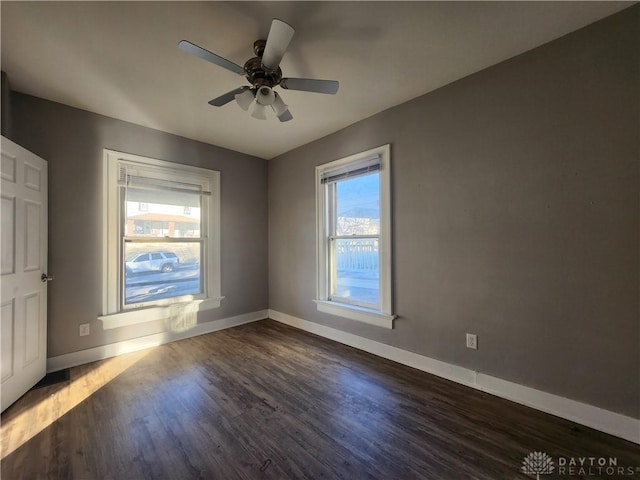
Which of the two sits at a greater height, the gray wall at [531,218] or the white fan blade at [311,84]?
the white fan blade at [311,84]

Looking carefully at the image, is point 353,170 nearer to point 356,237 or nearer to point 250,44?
point 356,237

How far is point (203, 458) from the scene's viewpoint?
1.56 m

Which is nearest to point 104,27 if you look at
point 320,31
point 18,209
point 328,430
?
point 320,31

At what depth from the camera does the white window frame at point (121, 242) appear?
9.75 ft

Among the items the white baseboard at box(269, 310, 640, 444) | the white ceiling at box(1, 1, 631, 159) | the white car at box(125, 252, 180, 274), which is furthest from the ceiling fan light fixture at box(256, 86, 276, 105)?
the white baseboard at box(269, 310, 640, 444)

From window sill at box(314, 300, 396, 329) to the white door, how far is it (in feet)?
9.05

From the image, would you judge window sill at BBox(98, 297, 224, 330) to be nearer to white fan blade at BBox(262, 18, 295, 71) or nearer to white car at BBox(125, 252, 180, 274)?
white car at BBox(125, 252, 180, 274)

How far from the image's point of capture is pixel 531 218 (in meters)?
2.02

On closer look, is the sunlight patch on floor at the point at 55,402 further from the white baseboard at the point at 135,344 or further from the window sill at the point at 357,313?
the window sill at the point at 357,313

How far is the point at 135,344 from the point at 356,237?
2832 mm

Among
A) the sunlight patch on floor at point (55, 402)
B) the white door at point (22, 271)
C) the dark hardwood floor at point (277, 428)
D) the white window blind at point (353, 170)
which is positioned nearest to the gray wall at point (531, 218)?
the white window blind at point (353, 170)

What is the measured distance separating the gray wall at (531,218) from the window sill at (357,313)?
0.10m

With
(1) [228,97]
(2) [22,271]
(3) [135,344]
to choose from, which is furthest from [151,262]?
(1) [228,97]

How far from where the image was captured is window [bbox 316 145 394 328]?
2.92 meters
